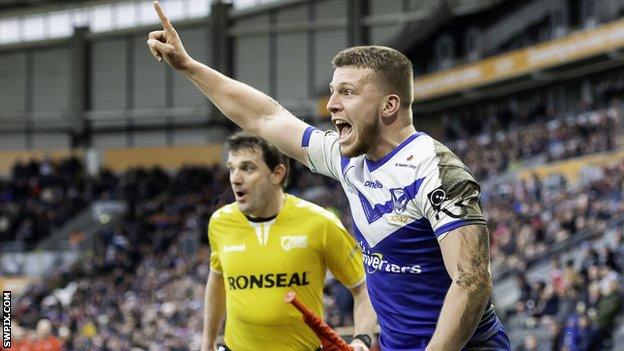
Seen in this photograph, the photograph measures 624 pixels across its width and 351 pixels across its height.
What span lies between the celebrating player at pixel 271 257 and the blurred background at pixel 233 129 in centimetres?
95

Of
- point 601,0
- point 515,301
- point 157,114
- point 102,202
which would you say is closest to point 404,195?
point 515,301

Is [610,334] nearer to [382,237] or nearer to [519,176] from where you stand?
[382,237]

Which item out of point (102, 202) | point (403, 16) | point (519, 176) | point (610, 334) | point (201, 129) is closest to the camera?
point (610, 334)

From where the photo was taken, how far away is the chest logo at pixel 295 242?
214 inches

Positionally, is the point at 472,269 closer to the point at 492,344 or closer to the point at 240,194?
the point at 492,344

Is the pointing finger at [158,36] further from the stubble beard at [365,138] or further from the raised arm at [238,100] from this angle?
the stubble beard at [365,138]

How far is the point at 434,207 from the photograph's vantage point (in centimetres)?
336

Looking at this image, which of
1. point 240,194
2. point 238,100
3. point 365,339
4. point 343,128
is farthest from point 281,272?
point 343,128

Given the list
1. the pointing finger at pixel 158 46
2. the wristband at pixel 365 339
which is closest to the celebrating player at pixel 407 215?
the pointing finger at pixel 158 46

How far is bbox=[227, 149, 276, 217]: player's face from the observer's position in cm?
551

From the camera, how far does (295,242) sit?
5.45 metres

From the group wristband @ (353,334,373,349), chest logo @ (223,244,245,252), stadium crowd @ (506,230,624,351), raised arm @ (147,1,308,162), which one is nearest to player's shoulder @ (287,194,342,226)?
chest logo @ (223,244,245,252)

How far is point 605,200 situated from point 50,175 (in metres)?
31.2

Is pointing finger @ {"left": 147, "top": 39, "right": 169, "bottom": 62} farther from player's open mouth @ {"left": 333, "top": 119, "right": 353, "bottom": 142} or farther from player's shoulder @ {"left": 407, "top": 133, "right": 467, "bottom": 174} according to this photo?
player's shoulder @ {"left": 407, "top": 133, "right": 467, "bottom": 174}
